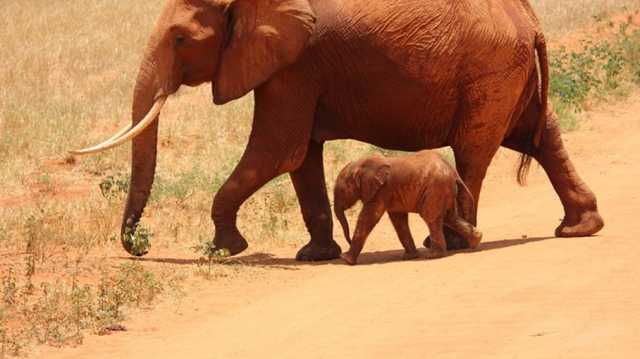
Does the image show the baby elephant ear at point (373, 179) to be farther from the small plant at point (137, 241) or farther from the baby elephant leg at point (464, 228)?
the small plant at point (137, 241)

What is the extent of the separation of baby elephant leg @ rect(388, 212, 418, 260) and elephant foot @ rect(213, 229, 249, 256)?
124cm

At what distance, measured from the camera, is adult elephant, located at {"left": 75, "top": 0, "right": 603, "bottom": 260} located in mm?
11453

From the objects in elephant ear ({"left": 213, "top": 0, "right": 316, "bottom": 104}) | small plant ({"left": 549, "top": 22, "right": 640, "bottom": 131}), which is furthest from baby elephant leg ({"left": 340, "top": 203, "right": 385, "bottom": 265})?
small plant ({"left": 549, "top": 22, "right": 640, "bottom": 131})

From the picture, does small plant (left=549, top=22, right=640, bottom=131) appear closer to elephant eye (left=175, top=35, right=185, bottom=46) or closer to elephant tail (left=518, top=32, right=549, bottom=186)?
elephant tail (left=518, top=32, right=549, bottom=186)

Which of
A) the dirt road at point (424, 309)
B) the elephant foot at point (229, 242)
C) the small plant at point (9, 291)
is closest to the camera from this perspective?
the dirt road at point (424, 309)

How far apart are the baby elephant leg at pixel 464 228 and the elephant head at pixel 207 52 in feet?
5.61

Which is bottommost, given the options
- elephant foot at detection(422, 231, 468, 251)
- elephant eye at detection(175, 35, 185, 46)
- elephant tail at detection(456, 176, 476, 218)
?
elephant foot at detection(422, 231, 468, 251)

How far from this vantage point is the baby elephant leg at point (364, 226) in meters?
11.1

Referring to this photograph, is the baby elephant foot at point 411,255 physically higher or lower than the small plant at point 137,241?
lower

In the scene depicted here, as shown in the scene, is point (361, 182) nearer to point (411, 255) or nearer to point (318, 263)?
point (411, 255)

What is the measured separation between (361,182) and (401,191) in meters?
0.30

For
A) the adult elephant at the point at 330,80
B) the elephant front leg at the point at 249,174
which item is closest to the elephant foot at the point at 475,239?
the adult elephant at the point at 330,80

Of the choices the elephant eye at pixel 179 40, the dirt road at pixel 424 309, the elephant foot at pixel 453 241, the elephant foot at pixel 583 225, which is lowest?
the dirt road at pixel 424 309

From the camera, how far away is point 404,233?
11.3 m
